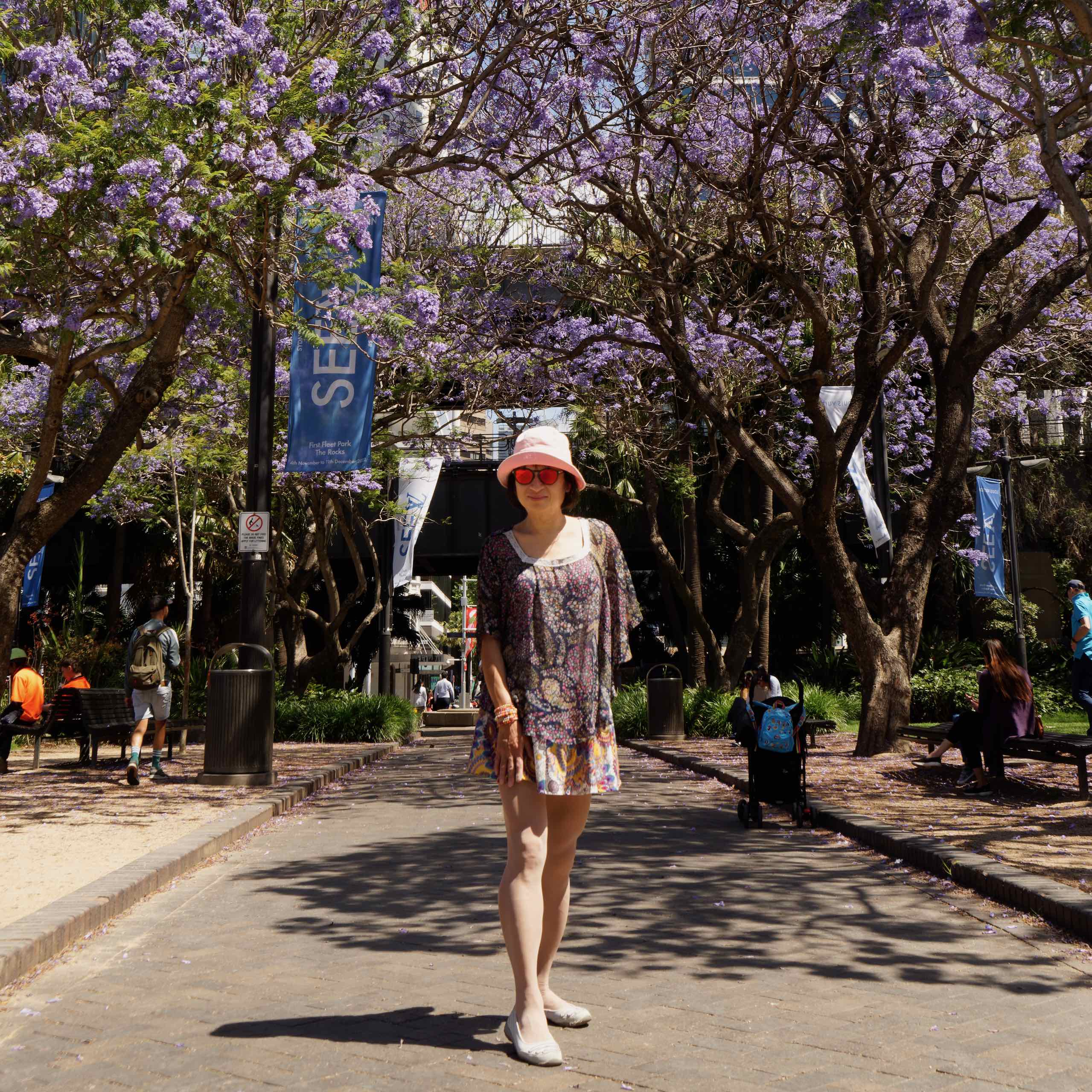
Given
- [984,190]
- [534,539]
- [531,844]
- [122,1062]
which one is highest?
[984,190]

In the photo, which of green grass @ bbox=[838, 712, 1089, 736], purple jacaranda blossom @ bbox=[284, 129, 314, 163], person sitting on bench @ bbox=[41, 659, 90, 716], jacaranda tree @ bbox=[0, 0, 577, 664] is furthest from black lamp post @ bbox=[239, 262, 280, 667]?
green grass @ bbox=[838, 712, 1089, 736]

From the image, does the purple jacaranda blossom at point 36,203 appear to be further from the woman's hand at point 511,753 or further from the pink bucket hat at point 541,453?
the woman's hand at point 511,753

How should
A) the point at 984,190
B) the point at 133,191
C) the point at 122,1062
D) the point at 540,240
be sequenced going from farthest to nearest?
the point at 540,240 → the point at 984,190 → the point at 133,191 → the point at 122,1062

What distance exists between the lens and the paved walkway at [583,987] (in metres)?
4.05

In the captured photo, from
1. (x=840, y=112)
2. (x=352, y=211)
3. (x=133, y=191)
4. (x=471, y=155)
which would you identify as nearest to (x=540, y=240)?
(x=471, y=155)

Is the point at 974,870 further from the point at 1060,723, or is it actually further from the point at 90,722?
the point at 1060,723

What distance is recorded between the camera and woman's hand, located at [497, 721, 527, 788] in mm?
4199

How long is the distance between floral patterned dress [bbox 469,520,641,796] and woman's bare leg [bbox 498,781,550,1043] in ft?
0.30

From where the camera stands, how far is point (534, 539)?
177 inches

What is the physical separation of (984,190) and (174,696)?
18000mm

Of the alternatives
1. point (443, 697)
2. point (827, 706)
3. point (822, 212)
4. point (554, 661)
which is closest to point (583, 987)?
point (554, 661)

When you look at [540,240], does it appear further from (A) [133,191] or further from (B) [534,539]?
(B) [534,539]

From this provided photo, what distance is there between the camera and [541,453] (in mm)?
4512

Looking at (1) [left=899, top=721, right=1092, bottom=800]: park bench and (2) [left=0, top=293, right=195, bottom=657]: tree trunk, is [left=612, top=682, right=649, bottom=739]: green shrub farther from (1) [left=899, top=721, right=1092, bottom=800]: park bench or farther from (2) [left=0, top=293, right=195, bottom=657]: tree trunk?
(2) [left=0, top=293, right=195, bottom=657]: tree trunk
